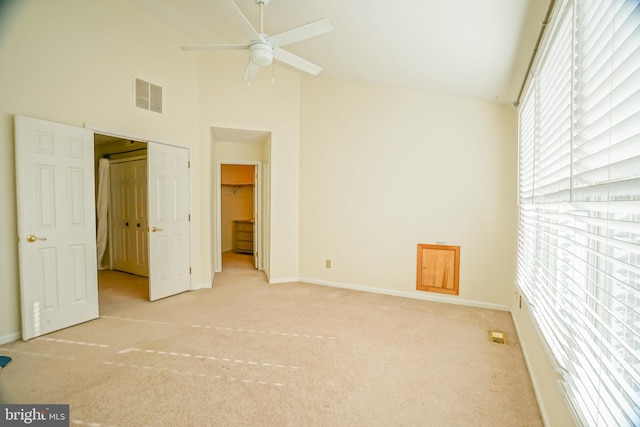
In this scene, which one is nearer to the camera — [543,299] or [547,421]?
[547,421]

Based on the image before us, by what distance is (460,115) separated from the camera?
13.0ft

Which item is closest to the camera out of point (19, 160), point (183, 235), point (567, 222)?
point (567, 222)

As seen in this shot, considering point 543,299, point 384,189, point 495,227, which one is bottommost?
point 543,299

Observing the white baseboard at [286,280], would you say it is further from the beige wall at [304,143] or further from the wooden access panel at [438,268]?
the wooden access panel at [438,268]

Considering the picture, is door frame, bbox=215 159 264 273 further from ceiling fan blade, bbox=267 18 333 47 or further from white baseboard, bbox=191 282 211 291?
ceiling fan blade, bbox=267 18 333 47

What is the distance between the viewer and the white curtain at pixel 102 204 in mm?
5559

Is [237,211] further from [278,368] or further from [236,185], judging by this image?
[278,368]

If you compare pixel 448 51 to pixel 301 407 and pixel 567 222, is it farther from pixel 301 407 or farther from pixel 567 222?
pixel 301 407

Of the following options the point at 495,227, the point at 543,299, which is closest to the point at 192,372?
the point at 543,299

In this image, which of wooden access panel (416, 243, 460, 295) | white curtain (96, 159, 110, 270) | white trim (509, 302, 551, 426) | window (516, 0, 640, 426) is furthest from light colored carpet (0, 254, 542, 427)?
white curtain (96, 159, 110, 270)

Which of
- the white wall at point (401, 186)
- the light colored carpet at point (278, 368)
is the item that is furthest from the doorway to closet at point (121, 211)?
→ the white wall at point (401, 186)

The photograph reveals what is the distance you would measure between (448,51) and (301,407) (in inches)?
124

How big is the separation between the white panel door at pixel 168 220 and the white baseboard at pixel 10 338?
1.29m

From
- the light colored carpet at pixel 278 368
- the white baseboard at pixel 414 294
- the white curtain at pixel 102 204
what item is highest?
the white curtain at pixel 102 204
